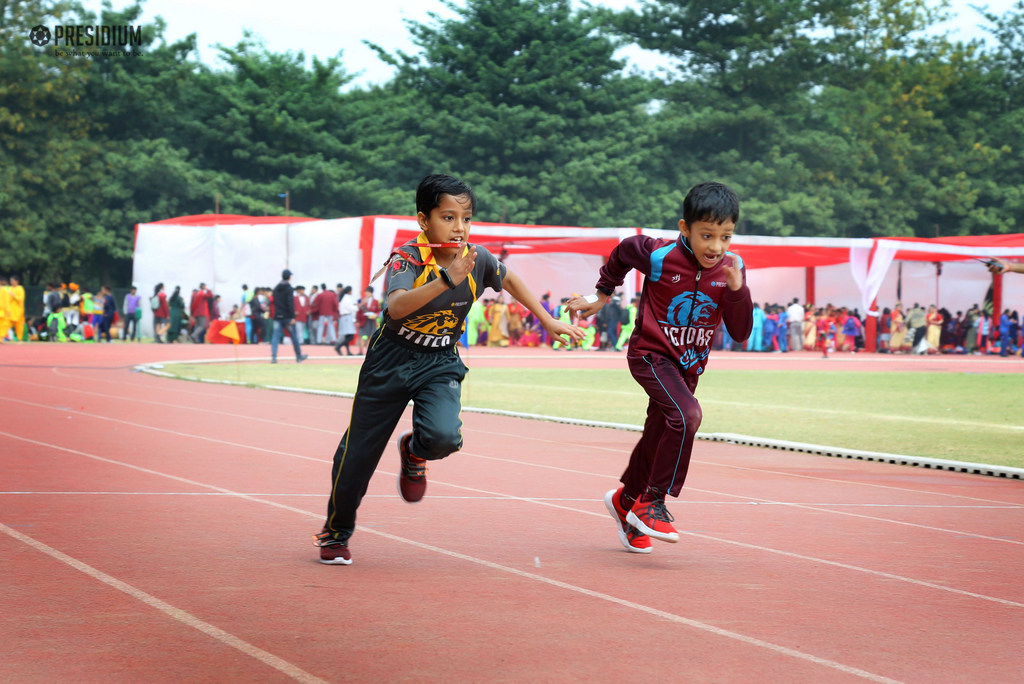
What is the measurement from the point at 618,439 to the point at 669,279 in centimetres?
614

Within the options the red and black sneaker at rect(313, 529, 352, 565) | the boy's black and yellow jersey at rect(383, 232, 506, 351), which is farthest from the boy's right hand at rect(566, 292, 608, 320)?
the red and black sneaker at rect(313, 529, 352, 565)

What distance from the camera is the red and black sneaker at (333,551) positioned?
582 centimetres

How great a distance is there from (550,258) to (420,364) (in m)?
31.4

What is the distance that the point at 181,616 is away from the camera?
478cm

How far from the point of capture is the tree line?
50.8 m

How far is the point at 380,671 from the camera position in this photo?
161 inches

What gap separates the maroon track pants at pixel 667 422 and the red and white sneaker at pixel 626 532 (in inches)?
8.1

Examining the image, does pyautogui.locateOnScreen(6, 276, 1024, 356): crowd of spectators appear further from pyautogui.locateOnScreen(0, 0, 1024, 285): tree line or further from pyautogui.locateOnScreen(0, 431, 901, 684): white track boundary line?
pyautogui.locateOnScreen(0, 431, 901, 684): white track boundary line

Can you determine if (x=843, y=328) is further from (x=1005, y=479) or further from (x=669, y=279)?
(x=669, y=279)

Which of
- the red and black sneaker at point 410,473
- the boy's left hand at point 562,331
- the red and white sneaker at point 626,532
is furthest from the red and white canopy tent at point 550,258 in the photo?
the red and black sneaker at point 410,473

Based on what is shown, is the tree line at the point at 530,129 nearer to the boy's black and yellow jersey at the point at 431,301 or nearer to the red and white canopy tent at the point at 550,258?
the red and white canopy tent at the point at 550,258

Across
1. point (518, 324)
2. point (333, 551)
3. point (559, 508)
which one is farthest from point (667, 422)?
point (518, 324)

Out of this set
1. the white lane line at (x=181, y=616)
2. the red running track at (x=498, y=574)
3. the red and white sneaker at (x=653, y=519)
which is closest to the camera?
the white lane line at (x=181, y=616)

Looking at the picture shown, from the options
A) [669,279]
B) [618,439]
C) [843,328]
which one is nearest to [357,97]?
[843,328]
